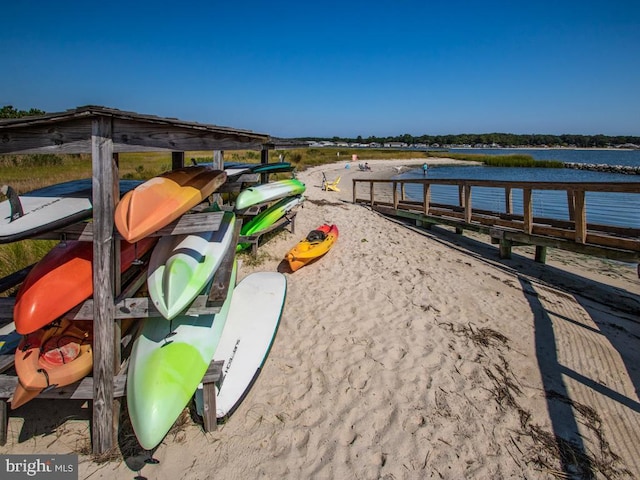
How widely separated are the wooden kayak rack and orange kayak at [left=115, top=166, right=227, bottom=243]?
132 millimetres

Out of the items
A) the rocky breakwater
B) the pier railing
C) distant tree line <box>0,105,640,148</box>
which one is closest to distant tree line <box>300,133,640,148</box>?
distant tree line <box>0,105,640,148</box>

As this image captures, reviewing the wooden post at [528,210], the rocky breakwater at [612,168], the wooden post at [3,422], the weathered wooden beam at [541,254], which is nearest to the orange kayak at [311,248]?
the wooden post at [528,210]

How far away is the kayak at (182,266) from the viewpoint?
2840 mm

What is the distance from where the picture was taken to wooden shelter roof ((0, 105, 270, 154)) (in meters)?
2.60

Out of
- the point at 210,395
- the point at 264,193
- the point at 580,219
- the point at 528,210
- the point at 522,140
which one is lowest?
the point at 210,395

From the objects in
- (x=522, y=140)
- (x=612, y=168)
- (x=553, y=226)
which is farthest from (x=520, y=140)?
(x=553, y=226)

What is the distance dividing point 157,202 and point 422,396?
3.14 m

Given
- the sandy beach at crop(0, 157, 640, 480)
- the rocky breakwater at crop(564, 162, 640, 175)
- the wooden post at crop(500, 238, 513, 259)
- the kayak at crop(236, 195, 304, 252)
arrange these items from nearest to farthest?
the sandy beach at crop(0, 157, 640, 480) < the kayak at crop(236, 195, 304, 252) < the wooden post at crop(500, 238, 513, 259) < the rocky breakwater at crop(564, 162, 640, 175)

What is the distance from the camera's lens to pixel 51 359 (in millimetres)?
2785

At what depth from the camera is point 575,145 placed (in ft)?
442

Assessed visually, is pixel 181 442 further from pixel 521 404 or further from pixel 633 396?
pixel 633 396

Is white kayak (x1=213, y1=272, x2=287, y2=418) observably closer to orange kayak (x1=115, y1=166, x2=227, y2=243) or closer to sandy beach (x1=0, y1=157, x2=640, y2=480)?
sandy beach (x1=0, y1=157, x2=640, y2=480)

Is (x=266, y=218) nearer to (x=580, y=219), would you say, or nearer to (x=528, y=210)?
(x=528, y=210)

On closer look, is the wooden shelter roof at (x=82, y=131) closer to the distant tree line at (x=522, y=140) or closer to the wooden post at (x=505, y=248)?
the wooden post at (x=505, y=248)
